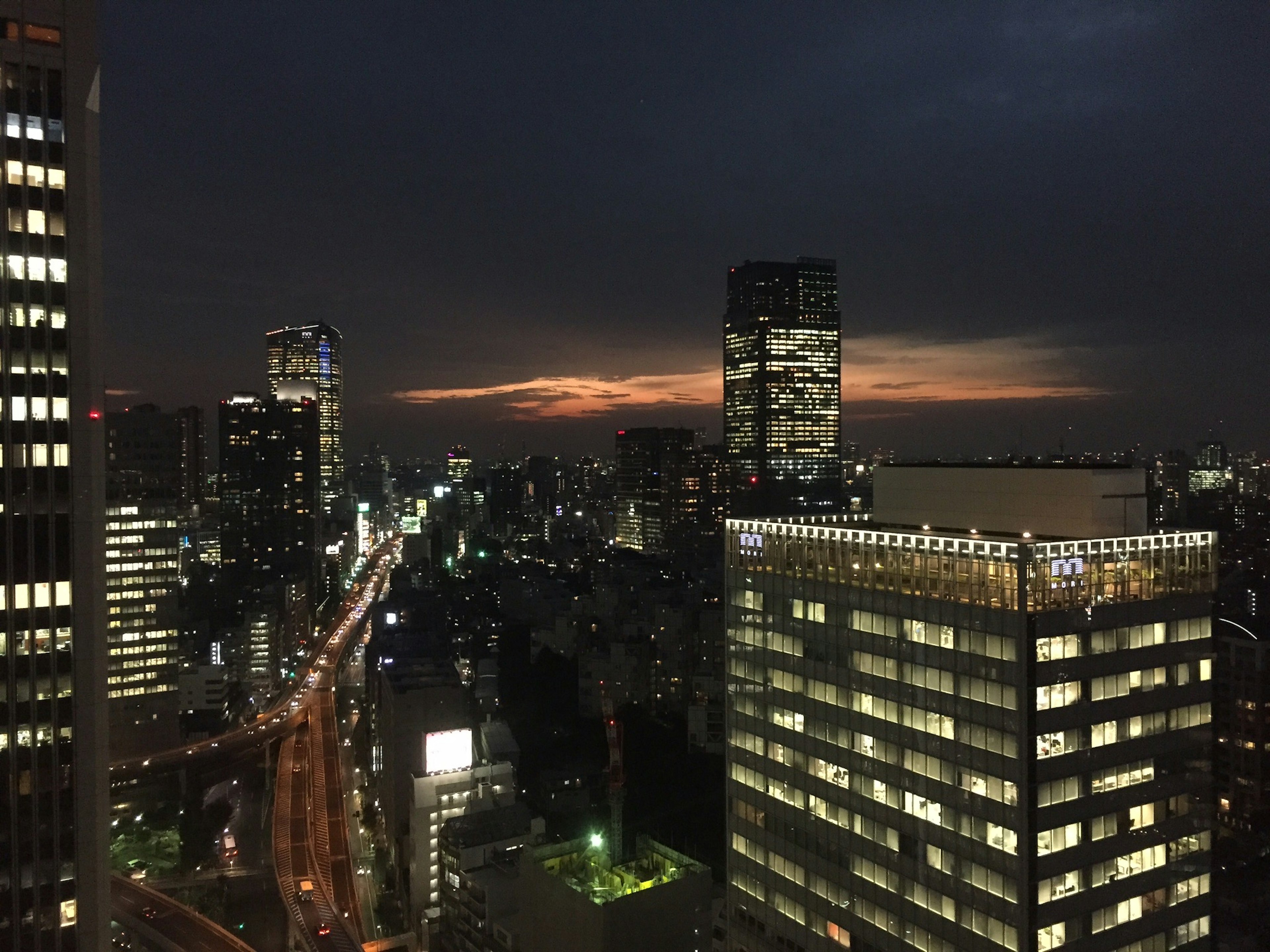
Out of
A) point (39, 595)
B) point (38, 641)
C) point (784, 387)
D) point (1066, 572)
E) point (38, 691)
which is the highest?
point (784, 387)

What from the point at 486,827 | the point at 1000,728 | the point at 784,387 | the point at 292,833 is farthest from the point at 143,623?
the point at 784,387

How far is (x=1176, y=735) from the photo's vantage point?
2895 cm

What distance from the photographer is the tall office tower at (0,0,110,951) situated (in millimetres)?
28438

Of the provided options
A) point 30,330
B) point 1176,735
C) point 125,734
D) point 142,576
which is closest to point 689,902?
point 1176,735

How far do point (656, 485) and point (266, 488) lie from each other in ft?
250

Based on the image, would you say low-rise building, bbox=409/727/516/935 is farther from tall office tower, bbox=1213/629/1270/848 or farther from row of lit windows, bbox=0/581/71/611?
tall office tower, bbox=1213/629/1270/848

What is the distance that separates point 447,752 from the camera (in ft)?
201

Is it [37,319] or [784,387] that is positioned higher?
[784,387]

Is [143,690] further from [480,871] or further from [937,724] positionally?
[937,724]

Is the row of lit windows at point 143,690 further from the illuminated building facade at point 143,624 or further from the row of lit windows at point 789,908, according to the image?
the row of lit windows at point 789,908

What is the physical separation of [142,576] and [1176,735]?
3382 inches

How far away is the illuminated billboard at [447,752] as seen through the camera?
60438 mm

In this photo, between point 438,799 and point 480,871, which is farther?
point 438,799

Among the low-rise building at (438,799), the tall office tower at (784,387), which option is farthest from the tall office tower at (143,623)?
the tall office tower at (784,387)
